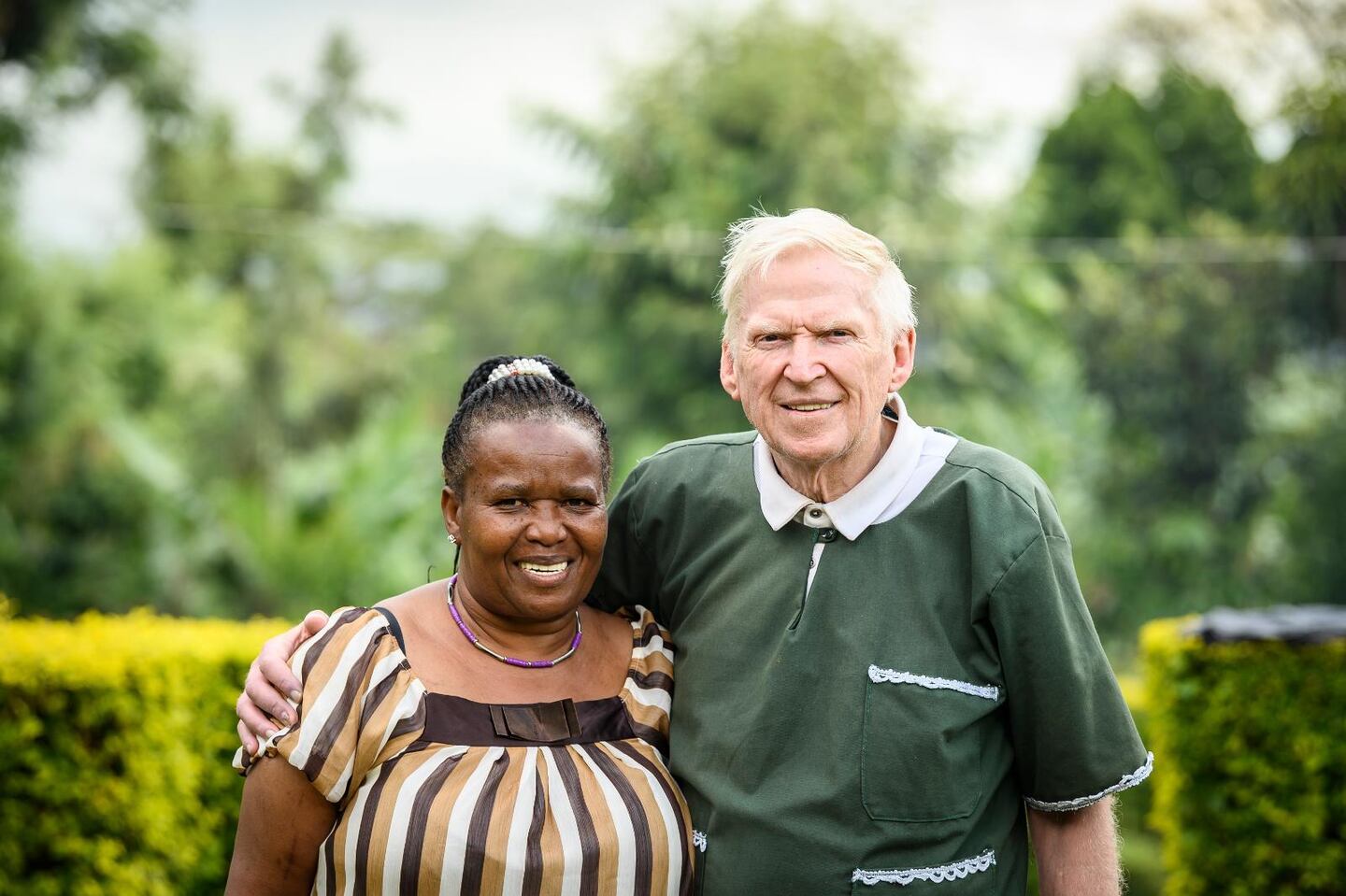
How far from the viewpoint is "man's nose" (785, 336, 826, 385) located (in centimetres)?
233

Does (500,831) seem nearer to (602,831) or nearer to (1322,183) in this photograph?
(602,831)

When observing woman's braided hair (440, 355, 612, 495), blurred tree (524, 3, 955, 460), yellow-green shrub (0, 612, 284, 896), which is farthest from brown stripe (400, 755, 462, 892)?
blurred tree (524, 3, 955, 460)

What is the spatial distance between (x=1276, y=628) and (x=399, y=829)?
4119 millimetres

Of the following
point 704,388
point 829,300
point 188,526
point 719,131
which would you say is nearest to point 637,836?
point 829,300

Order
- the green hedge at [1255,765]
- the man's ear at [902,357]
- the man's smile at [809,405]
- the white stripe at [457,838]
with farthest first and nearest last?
the green hedge at [1255,765]
the man's ear at [902,357]
the man's smile at [809,405]
the white stripe at [457,838]

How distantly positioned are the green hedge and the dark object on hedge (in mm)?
35

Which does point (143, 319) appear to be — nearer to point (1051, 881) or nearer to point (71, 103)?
point (71, 103)

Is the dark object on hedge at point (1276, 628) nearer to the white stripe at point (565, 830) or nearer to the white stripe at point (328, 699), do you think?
the white stripe at point (565, 830)

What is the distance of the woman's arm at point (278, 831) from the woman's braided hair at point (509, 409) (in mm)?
586

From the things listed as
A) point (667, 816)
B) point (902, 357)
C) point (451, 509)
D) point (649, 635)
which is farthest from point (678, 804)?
point (902, 357)

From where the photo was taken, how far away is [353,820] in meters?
2.20

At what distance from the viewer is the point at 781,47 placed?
14.1 metres

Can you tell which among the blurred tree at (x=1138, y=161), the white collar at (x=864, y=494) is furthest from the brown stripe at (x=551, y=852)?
the blurred tree at (x=1138, y=161)

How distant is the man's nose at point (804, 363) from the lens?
7.66 feet
